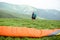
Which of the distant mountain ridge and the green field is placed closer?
the green field

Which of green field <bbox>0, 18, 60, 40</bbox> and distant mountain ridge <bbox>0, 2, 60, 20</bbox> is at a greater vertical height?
distant mountain ridge <bbox>0, 2, 60, 20</bbox>

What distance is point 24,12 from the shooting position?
2984mm

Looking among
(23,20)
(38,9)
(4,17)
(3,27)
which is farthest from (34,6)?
(3,27)

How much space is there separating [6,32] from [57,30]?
3.23ft

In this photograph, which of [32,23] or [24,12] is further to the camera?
[24,12]

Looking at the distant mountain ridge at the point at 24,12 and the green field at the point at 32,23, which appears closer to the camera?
the green field at the point at 32,23

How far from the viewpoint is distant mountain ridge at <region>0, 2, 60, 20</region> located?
2898 mm

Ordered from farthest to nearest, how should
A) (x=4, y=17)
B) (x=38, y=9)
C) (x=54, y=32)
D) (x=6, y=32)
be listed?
(x=38, y=9)
(x=4, y=17)
(x=54, y=32)
(x=6, y=32)

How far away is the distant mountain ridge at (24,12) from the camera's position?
290cm

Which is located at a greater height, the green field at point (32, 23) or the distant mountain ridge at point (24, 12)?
the distant mountain ridge at point (24, 12)

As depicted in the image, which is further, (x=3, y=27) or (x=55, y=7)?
(x=55, y=7)

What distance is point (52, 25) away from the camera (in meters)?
2.94

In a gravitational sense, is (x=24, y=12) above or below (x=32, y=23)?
above

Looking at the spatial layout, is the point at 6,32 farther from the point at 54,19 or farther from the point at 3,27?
the point at 54,19
